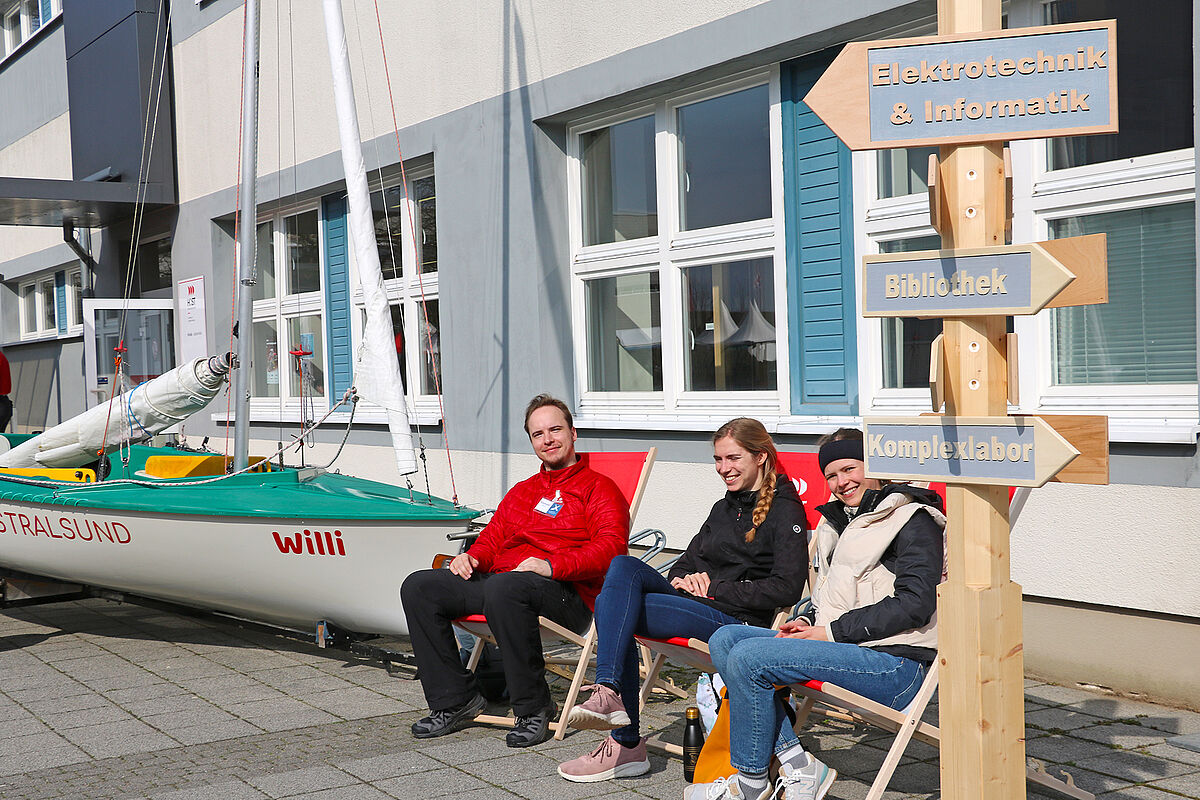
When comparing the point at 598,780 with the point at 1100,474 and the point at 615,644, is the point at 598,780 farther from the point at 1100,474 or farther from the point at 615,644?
the point at 1100,474

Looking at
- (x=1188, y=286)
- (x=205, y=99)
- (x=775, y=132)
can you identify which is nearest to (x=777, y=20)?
(x=775, y=132)

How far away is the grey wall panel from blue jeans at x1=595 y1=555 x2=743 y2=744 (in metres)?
14.6

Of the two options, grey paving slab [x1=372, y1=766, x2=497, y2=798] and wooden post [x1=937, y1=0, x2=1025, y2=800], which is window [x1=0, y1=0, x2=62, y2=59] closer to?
grey paving slab [x1=372, y1=766, x2=497, y2=798]

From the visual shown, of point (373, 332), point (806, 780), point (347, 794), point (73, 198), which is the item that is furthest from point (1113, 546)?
point (73, 198)

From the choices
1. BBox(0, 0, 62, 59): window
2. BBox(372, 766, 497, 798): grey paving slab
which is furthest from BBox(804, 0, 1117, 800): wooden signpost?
BBox(0, 0, 62, 59): window

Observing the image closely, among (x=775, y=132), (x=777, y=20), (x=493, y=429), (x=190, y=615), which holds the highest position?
(x=777, y=20)

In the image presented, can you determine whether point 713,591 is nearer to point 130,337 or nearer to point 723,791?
point 723,791

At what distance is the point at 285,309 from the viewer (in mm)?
11977

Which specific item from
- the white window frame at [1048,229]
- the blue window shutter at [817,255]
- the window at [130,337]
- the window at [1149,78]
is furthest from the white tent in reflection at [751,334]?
the window at [130,337]

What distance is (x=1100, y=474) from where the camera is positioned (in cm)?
260

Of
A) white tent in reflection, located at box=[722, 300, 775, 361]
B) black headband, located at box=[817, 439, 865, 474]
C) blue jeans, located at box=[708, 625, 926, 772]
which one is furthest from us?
white tent in reflection, located at box=[722, 300, 775, 361]

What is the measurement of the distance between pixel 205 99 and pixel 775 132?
26.3 ft

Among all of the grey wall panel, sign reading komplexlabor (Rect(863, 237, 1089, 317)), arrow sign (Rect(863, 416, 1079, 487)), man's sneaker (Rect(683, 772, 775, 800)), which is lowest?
man's sneaker (Rect(683, 772, 775, 800))

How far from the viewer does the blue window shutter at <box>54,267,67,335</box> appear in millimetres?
17328
